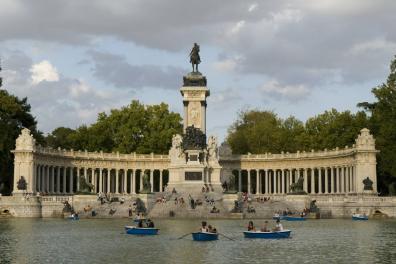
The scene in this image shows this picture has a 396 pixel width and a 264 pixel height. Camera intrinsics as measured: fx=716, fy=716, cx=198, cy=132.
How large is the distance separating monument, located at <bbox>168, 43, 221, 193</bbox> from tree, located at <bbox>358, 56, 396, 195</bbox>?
73.3ft

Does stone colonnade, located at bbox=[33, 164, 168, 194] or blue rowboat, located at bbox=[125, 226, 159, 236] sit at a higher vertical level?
stone colonnade, located at bbox=[33, 164, 168, 194]

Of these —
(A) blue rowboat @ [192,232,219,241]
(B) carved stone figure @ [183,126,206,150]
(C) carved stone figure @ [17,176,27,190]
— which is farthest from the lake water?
(B) carved stone figure @ [183,126,206,150]

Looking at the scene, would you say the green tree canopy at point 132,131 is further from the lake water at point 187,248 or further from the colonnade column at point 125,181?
the lake water at point 187,248

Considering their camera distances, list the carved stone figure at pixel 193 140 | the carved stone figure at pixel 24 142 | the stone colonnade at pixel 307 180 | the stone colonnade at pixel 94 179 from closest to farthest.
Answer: the carved stone figure at pixel 24 142
the carved stone figure at pixel 193 140
the stone colonnade at pixel 94 179
the stone colonnade at pixel 307 180

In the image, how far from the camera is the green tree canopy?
125125 mm

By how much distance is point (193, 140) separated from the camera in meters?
97.5

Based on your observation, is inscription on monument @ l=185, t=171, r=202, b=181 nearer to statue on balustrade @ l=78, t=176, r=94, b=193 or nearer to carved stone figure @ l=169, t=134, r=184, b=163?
carved stone figure @ l=169, t=134, r=184, b=163

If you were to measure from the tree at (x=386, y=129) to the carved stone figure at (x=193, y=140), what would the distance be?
24.2 m

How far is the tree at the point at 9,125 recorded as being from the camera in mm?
97125

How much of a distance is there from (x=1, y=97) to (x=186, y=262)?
237 ft

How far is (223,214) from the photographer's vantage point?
75.2 meters

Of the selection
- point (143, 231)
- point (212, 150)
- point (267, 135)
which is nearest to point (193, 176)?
point (212, 150)

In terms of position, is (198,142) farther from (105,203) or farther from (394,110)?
(394,110)

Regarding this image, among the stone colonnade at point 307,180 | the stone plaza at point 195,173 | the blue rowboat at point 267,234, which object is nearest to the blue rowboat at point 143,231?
the blue rowboat at point 267,234
